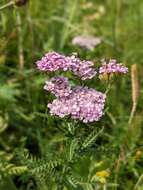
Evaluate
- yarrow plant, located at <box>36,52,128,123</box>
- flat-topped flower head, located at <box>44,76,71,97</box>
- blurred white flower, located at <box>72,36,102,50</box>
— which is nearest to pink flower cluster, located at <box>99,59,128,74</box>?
yarrow plant, located at <box>36,52,128,123</box>

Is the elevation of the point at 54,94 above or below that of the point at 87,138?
above

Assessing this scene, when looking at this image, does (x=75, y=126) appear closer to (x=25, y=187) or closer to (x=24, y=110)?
(x=25, y=187)

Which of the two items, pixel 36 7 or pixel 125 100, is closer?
pixel 125 100

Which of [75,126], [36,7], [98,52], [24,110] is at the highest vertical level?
[36,7]

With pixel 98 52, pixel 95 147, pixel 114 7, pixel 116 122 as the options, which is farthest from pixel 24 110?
pixel 114 7

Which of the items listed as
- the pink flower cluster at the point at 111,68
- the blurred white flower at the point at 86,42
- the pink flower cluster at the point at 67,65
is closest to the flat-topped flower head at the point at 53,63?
the pink flower cluster at the point at 67,65

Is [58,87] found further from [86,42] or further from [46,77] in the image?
[86,42]
